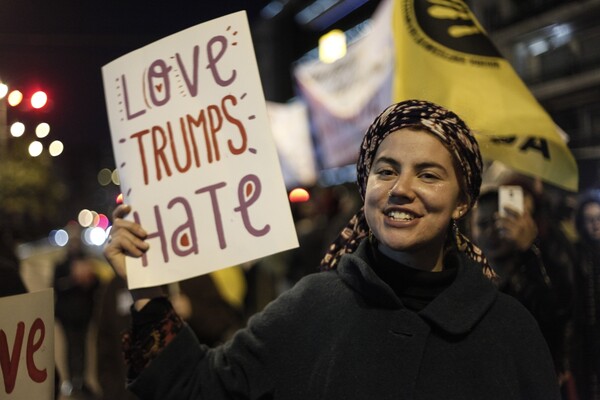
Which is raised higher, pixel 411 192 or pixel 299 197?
pixel 299 197

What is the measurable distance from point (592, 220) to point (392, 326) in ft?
5.88

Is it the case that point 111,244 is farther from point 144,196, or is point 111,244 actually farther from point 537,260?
point 537,260

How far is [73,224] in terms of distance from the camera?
24.2 feet

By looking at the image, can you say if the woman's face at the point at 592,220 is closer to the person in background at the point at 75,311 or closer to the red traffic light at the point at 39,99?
the red traffic light at the point at 39,99

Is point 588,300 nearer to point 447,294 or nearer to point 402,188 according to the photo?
point 447,294

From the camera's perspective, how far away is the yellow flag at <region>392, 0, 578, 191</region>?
321cm

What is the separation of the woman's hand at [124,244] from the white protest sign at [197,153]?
2cm

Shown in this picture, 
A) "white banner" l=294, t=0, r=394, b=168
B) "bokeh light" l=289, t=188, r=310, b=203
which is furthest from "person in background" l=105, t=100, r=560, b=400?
"bokeh light" l=289, t=188, r=310, b=203

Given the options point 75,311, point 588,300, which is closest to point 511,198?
point 588,300

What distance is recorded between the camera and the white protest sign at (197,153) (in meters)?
2.24

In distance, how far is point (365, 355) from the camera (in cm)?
196

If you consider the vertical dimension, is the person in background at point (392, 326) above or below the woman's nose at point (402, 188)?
below

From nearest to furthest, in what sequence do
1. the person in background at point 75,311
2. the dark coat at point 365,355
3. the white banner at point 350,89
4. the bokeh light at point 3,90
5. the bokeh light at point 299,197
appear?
the dark coat at point 365,355
the bokeh light at point 3,90
the white banner at point 350,89
the person in background at point 75,311
the bokeh light at point 299,197

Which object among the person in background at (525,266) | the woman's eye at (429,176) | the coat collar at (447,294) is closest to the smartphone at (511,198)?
the person in background at (525,266)
